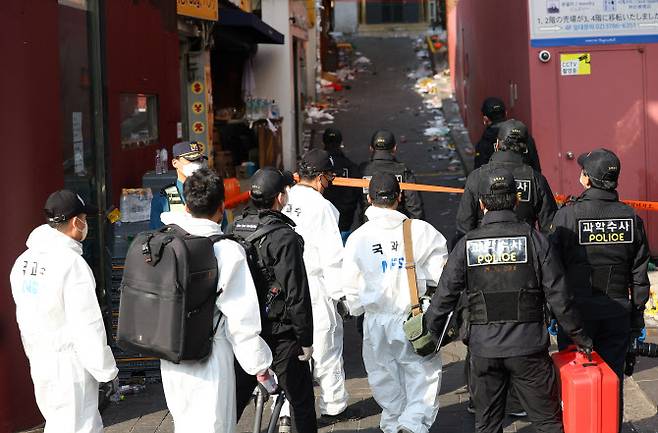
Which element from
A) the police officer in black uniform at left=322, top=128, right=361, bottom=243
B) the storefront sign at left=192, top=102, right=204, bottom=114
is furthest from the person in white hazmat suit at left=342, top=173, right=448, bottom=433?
the storefront sign at left=192, top=102, right=204, bottom=114

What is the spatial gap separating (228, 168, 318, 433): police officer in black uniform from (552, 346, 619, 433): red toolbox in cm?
146

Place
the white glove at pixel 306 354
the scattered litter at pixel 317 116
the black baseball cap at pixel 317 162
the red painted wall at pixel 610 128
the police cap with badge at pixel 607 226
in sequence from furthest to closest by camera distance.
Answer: the scattered litter at pixel 317 116
the red painted wall at pixel 610 128
the black baseball cap at pixel 317 162
the police cap with badge at pixel 607 226
the white glove at pixel 306 354

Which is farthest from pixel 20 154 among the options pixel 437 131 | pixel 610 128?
pixel 437 131

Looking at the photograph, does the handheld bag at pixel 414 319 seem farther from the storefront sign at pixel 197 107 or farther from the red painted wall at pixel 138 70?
the storefront sign at pixel 197 107

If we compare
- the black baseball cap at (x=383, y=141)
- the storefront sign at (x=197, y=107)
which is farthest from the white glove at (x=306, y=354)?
the storefront sign at (x=197, y=107)

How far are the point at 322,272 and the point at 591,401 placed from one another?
2.42 m

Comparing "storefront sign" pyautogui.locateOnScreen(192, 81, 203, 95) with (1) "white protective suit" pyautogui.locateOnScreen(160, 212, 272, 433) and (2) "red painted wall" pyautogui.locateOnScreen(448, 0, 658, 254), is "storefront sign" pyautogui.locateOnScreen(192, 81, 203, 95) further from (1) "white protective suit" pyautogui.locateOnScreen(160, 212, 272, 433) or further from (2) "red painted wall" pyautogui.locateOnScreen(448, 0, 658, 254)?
(1) "white protective suit" pyautogui.locateOnScreen(160, 212, 272, 433)

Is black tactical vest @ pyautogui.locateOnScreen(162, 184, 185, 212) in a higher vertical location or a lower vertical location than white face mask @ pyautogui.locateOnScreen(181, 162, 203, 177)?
lower

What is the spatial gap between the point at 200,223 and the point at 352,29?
28.6m

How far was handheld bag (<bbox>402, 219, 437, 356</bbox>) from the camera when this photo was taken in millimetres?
6191

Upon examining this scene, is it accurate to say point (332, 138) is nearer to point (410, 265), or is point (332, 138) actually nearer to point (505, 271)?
point (410, 265)

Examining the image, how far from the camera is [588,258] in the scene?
6.15 m

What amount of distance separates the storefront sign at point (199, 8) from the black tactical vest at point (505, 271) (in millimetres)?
7115

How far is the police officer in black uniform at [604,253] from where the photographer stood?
6137 mm
